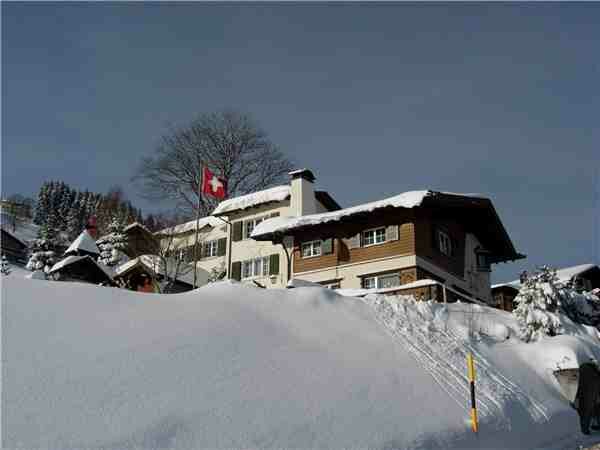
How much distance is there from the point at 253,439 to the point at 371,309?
7.78m

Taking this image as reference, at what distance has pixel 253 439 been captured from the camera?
6.77m

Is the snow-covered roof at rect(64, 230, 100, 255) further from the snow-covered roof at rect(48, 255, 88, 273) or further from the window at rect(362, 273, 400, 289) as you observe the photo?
the window at rect(362, 273, 400, 289)

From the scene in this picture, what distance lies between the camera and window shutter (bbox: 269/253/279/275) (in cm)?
3044

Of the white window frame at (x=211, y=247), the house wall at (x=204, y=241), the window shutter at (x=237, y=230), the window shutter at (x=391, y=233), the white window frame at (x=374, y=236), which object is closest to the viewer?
the window shutter at (x=391, y=233)

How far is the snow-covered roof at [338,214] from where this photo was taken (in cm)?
2433

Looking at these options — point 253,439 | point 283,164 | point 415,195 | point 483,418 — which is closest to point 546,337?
point 483,418

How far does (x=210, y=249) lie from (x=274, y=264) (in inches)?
288

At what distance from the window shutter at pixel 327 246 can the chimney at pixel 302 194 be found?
13.7 feet

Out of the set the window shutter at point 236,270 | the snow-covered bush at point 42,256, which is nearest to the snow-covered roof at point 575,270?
the window shutter at point 236,270

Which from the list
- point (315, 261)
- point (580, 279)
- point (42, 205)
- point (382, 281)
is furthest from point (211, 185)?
point (42, 205)

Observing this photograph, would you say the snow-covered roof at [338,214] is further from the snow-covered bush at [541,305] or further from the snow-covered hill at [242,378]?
the snow-covered hill at [242,378]

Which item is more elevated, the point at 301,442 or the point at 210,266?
the point at 210,266

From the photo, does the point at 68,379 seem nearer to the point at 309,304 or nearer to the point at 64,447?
the point at 64,447

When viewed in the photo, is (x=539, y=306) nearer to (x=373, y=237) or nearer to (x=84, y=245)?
(x=373, y=237)
